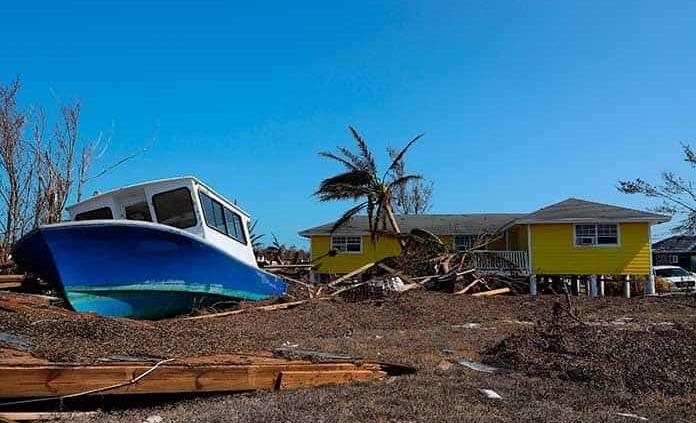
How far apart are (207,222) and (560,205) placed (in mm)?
18671

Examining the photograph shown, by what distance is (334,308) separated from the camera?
45.5 ft

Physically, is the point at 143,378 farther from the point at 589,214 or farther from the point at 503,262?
the point at 589,214

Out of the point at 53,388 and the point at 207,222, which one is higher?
the point at 207,222

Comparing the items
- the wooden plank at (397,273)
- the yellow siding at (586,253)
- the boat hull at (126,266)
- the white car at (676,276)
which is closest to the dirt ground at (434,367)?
the boat hull at (126,266)

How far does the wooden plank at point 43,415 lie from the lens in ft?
15.1

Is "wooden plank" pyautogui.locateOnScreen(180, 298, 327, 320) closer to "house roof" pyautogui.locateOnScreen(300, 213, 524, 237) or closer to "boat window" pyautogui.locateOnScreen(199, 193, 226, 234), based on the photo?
"boat window" pyautogui.locateOnScreen(199, 193, 226, 234)

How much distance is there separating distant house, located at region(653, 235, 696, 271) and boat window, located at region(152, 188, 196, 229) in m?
47.7

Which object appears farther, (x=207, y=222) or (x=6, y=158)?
(x=6, y=158)

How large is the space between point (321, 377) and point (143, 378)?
1713mm

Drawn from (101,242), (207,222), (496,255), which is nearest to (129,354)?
(101,242)

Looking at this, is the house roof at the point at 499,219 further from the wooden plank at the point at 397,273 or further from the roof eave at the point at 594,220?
the wooden plank at the point at 397,273

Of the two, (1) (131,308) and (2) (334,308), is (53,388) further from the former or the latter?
(2) (334,308)

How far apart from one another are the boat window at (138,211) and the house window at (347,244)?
16866mm

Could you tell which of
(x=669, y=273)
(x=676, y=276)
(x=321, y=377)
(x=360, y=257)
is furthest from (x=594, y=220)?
(x=321, y=377)
